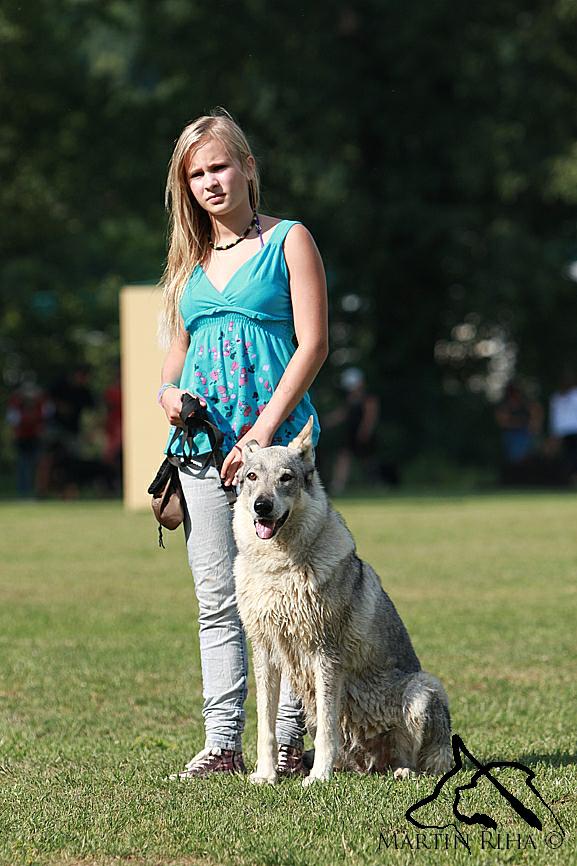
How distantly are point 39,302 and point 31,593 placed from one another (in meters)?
19.4

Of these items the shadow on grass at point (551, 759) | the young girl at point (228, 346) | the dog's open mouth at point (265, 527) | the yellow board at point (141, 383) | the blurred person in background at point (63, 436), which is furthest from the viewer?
the blurred person in background at point (63, 436)

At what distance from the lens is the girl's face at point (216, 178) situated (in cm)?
566

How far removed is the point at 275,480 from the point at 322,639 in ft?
2.18

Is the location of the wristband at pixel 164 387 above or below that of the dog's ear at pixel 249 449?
above

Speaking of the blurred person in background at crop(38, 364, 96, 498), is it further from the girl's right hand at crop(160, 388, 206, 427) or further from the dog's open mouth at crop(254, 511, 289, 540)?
the dog's open mouth at crop(254, 511, 289, 540)

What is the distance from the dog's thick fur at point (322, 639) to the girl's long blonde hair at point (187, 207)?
2.80 feet

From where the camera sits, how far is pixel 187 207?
5828 mm

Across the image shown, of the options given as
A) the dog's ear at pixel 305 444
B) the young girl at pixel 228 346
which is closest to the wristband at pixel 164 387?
the young girl at pixel 228 346

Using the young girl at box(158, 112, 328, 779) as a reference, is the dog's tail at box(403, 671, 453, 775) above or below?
below

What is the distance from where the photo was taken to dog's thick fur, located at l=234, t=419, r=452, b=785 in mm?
5443

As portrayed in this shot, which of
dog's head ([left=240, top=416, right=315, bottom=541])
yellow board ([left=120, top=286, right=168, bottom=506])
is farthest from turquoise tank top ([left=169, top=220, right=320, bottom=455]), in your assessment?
yellow board ([left=120, top=286, right=168, bottom=506])

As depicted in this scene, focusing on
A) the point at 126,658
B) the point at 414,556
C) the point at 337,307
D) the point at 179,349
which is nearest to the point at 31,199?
the point at 337,307

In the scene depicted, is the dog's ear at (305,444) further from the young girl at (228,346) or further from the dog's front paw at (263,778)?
the dog's front paw at (263,778)

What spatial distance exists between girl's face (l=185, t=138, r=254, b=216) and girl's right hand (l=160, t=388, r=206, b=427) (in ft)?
2.37
